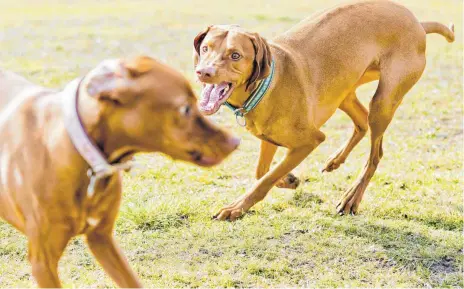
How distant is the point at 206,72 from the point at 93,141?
2.03 m

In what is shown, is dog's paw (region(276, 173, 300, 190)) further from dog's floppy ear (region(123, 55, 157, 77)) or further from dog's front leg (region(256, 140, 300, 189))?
dog's floppy ear (region(123, 55, 157, 77))

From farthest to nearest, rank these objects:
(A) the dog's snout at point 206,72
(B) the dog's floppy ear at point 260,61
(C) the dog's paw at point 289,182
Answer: (C) the dog's paw at point 289,182, (B) the dog's floppy ear at point 260,61, (A) the dog's snout at point 206,72

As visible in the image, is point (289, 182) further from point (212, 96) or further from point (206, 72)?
point (206, 72)

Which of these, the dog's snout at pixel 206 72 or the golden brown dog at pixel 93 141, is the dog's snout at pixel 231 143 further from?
the dog's snout at pixel 206 72

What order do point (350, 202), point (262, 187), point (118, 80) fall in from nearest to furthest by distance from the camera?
point (118, 80) < point (262, 187) < point (350, 202)

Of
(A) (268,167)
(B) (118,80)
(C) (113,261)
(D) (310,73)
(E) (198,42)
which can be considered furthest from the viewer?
(A) (268,167)

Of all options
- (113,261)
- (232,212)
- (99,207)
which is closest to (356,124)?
(232,212)

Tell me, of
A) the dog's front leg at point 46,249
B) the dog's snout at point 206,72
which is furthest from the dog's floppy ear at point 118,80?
the dog's snout at point 206,72

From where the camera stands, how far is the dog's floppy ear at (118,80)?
246 centimetres

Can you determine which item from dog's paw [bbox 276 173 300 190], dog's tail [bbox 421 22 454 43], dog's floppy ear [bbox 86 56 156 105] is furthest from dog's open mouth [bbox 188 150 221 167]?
dog's tail [bbox 421 22 454 43]

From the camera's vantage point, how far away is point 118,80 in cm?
247

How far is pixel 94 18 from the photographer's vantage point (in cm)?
1587

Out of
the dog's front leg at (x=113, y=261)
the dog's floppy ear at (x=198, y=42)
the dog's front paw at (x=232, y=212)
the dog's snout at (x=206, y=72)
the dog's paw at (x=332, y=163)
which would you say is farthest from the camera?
the dog's paw at (x=332, y=163)

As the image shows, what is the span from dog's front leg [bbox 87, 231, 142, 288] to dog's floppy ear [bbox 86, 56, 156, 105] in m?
0.74
